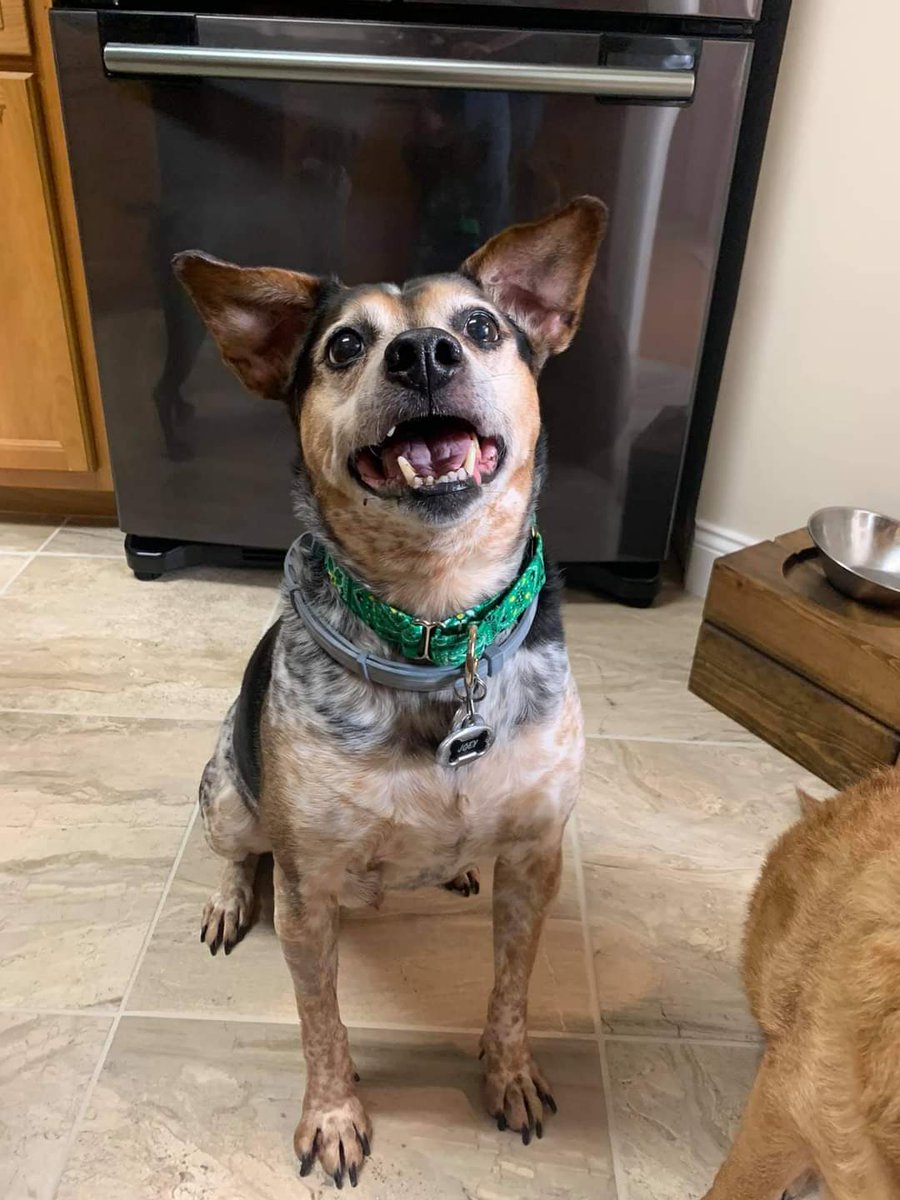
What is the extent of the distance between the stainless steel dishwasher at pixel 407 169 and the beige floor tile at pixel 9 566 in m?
0.60

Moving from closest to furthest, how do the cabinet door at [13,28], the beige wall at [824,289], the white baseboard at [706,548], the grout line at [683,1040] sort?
the grout line at [683,1040], the beige wall at [824,289], the cabinet door at [13,28], the white baseboard at [706,548]

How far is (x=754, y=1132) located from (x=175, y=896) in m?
1.12

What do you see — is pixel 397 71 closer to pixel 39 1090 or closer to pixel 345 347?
pixel 345 347

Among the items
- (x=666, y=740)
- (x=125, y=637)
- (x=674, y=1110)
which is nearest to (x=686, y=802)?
(x=666, y=740)

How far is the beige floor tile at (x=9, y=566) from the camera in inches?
110

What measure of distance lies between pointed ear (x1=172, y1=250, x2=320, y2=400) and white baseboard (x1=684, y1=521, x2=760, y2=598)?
1.65 meters

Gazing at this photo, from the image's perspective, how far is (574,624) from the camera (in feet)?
8.75

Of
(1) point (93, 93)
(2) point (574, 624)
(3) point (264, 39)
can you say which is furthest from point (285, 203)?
(2) point (574, 624)

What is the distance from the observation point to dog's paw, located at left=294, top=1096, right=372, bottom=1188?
1.35 m

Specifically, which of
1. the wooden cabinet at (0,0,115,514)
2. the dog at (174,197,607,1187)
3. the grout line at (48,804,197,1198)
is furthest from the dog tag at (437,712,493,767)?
the wooden cabinet at (0,0,115,514)

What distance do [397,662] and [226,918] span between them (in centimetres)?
77

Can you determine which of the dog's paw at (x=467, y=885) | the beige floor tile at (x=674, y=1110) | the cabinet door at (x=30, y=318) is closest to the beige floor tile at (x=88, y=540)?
the cabinet door at (x=30, y=318)

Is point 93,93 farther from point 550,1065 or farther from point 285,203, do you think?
point 550,1065

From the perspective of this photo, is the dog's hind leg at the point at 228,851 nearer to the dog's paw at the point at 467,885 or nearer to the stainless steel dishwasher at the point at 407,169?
the dog's paw at the point at 467,885
